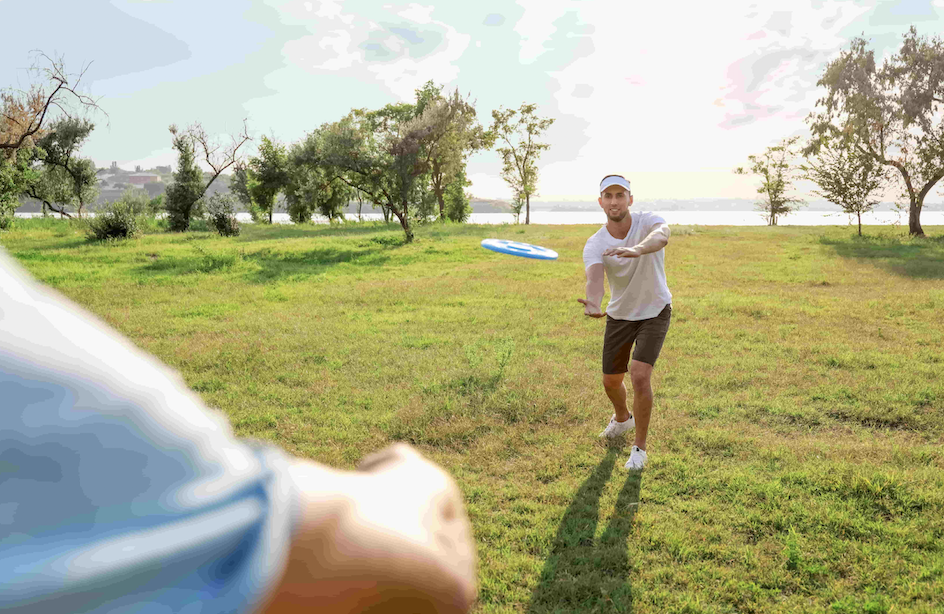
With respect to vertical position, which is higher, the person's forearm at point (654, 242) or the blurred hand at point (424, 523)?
the person's forearm at point (654, 242)

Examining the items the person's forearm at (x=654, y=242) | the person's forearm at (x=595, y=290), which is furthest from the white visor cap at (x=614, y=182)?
the person's forearm at (x=595, y=290)

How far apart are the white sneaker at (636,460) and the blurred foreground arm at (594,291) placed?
1.38 meters

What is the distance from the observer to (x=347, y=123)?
2531 cm

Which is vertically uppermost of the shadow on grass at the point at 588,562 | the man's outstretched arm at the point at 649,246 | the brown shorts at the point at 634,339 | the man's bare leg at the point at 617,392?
the man's outstretched arm at the point at 649,246

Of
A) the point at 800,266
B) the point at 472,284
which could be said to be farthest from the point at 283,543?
the point at 800,266

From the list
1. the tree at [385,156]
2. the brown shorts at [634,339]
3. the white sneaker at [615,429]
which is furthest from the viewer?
the tree at [385,156]

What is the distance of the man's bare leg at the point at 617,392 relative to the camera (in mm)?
6188

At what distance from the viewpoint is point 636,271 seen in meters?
5.84

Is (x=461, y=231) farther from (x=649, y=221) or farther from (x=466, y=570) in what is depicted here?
(x=466, y=570)

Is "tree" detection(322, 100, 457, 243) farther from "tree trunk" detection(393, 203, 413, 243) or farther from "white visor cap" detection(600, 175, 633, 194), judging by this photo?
"white visor cap" detection(600, 175, 633, 194)

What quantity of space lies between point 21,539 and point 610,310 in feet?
18.9

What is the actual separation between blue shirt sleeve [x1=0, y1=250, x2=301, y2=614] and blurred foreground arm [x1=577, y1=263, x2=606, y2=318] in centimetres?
488

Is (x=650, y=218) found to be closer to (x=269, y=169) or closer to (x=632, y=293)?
(x=632, y=293)

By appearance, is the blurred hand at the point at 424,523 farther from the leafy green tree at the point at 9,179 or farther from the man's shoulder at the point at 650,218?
the leafy green tree at the point at 9,179
